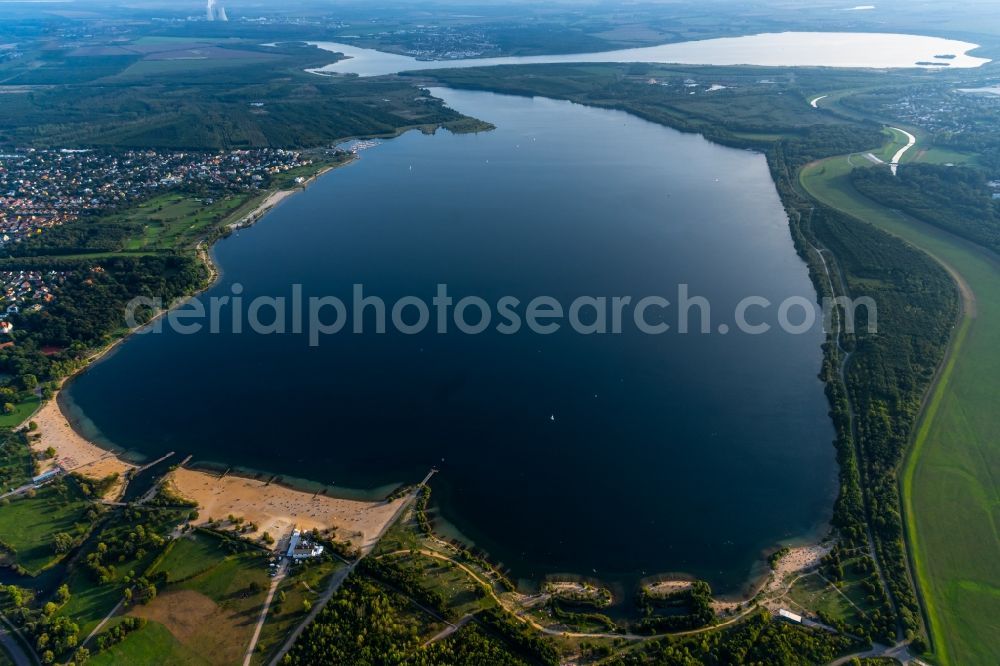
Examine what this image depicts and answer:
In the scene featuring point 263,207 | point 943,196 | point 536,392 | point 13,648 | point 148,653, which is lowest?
point 13,648

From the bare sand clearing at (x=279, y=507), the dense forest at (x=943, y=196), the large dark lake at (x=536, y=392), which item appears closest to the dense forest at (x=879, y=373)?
the large dark lake at (x=536, y=392)

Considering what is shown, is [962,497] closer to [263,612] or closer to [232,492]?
[263,612]

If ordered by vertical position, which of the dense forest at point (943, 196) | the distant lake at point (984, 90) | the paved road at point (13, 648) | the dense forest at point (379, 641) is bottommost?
the paved road at point (13, 648)

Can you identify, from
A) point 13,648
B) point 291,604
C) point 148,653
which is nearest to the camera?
point 148,653

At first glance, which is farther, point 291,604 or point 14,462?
point 14,462

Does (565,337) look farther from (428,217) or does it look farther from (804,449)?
(428,217)

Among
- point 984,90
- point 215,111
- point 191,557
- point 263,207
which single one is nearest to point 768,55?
point 984,90

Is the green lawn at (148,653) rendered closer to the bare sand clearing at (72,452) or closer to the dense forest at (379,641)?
the dense forest at (379,641)
